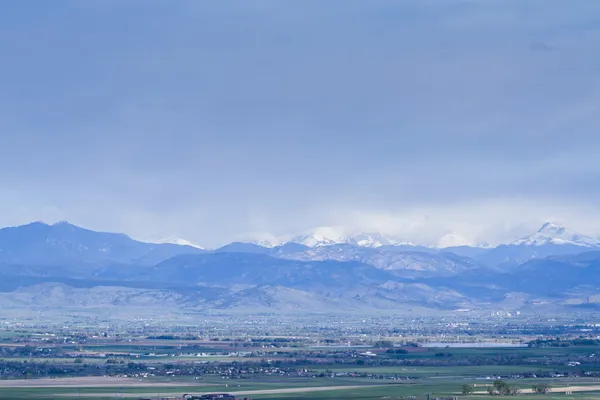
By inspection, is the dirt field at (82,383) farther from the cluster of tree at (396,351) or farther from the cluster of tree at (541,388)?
the cluster of tree at (396,351)

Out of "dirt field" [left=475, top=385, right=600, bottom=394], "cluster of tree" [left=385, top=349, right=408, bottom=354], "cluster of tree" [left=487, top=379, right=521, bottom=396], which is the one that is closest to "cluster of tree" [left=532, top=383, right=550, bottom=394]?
"dirt field" [left=475, top=385, right=600, bottom=394]

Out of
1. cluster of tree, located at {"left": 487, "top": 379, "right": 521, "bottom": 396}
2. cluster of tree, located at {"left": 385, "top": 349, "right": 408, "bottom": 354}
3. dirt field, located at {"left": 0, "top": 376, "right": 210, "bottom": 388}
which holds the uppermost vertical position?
cluster of tree, located at {"left": 385, "top": 349, "right": 408, "bottom": 354}

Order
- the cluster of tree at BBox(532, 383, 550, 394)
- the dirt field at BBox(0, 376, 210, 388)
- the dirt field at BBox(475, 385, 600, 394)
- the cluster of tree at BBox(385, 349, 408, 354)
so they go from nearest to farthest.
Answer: the cluster of tree at BBox(532, 383, 550, 394) → the dirt field at BBox(475, 385, 600, 394) → the dirt field at BBox(0, 376, 210, 388) → the cluster of tree at BBox(385, 349, 408, 354)

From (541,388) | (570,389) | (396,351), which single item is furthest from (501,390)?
(396,351)

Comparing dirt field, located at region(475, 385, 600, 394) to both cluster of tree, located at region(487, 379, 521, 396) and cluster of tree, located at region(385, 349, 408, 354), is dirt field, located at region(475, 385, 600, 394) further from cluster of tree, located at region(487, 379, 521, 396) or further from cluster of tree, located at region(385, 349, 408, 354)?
cluster of tree, located at region(385, 349, 408, 354)

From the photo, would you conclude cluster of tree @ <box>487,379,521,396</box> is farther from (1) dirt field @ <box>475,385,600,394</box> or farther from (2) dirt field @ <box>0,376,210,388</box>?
(2) dirt field @ <box>0,376,210,388</box>

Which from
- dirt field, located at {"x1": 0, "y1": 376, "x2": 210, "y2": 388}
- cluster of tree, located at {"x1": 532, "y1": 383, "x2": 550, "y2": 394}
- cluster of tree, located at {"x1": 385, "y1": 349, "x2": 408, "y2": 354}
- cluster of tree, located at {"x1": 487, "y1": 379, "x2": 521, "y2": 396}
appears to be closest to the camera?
cluster of tree, located at {"x1": 487, "y1": 379, "x2": 521, "y2": 396}

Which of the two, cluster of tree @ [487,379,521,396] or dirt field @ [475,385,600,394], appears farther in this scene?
dirt field @ [475,385,600,394]

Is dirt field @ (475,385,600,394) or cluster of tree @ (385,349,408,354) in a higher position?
cluster of tree @ (385,349,408,354)

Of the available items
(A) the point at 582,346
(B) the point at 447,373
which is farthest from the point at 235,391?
(A) the point at 582,346
